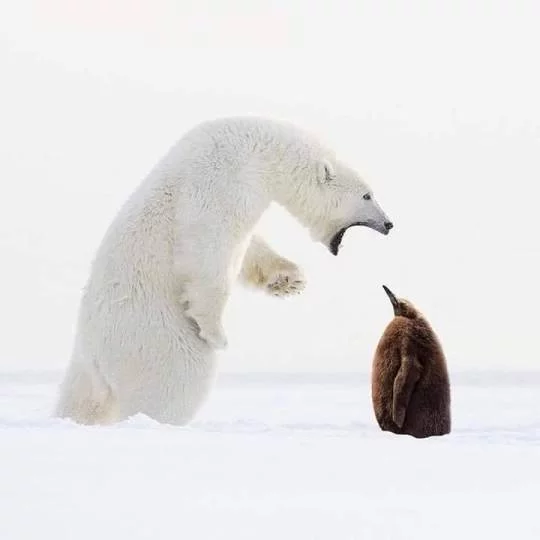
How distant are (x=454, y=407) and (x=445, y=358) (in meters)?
4.03

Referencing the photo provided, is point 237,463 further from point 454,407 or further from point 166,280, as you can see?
point 454,407

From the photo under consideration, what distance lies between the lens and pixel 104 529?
2.26m

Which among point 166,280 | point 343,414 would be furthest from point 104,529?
point 343,414

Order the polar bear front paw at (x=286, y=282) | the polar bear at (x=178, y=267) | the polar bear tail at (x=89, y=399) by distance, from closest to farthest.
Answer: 1. the polar bear at (x=178, y=267)
2. the polar bear tail at (x=89, y=399)
3. the polar bear front paw at (x=286, y=282)

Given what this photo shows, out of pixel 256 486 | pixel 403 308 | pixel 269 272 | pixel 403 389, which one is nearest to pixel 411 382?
pixel 403 389

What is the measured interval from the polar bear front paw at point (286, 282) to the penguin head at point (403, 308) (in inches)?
23.0

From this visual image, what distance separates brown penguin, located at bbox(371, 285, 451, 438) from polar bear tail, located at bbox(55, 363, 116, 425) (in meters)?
1.53

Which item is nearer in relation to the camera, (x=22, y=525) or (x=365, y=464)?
(x=22, y=525)

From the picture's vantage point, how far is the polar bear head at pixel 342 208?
645 centimetres

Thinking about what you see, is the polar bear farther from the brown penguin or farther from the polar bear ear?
the brown penguin

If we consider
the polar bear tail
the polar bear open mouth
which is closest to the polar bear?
the polar bear tail

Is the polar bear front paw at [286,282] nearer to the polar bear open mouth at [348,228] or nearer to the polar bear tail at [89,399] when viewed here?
the polar bear open mouth at [348,228]

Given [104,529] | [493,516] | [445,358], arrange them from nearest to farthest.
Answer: [104,529] < [493,516] < [445,358]

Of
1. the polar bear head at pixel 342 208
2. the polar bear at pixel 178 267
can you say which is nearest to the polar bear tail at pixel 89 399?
the polar bear at pixel 178 267
